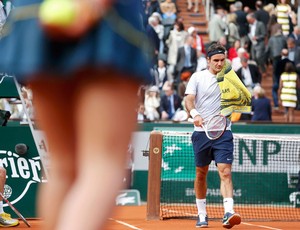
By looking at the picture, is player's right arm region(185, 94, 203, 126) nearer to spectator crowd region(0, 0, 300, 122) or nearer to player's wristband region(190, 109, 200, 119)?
player's wristband region(190, 109, 200, 119)

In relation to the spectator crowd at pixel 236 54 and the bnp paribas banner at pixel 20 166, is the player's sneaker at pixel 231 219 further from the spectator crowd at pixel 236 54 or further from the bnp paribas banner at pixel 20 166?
the spectator crowd at pixel 236 54

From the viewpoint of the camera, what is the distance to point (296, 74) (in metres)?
23.1

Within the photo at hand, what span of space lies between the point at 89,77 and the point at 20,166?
9.53 meters

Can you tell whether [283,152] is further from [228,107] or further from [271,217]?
[228,107]

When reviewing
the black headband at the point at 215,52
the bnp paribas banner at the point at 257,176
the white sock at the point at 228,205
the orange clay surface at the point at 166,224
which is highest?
the black headband at the point at 215,52

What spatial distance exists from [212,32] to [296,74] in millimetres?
3668

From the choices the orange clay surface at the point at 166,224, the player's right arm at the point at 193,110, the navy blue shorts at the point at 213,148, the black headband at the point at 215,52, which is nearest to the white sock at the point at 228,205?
the navy blue shorts at the point at 213,148

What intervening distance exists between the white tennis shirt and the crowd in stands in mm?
7489

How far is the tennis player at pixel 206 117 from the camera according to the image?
12.3 metres

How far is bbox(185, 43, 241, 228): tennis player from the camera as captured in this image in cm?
1231

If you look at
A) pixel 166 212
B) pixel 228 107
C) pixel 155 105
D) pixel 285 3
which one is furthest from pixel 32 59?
pixel 285 3

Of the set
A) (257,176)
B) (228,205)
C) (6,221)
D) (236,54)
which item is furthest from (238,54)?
(6,221)

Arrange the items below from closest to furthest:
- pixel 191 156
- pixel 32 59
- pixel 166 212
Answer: pixel 32 59 < pixel 166 212 < pixel 191 156

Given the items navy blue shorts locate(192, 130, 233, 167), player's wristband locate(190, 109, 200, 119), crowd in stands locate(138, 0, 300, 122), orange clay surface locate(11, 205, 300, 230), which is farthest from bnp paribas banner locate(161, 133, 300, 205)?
player's wristband locate(190, 109, 200, 119)
